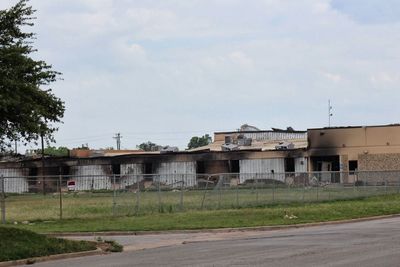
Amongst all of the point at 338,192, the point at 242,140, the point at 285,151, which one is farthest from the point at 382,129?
the point at 338,192

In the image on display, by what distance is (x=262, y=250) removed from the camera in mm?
16766

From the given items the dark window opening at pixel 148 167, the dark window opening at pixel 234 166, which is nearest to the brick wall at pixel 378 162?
the dark window opening at pixel 234 166

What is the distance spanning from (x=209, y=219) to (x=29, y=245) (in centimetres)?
1234

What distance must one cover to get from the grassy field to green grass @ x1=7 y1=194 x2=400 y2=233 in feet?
5.33

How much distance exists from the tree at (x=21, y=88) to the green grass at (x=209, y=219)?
768 centimetres

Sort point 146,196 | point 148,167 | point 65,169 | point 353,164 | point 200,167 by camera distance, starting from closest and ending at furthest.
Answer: point 146,196
point 353,164
point 200,167
point 148,167
point 65,169

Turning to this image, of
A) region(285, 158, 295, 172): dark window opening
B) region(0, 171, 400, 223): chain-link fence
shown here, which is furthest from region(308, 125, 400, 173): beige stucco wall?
region(0, 171, 400, 223): chain-link fence

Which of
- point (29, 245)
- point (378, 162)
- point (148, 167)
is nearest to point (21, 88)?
point (29, 245)

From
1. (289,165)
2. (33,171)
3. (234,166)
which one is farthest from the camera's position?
(33,171)

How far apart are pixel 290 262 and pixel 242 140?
79.0 meters

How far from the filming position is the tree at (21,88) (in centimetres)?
1708

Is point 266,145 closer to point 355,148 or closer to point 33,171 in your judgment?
point 355,148

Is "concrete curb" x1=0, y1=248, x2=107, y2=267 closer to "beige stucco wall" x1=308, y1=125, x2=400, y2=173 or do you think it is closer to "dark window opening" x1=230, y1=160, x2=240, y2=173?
"beige stucco wall" x1=308, y1=125, x2=400, y2=173

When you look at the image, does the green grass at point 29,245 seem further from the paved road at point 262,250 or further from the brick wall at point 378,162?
the brick wall at point 378,162
